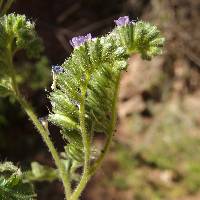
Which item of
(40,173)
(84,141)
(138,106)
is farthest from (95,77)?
(138,106)

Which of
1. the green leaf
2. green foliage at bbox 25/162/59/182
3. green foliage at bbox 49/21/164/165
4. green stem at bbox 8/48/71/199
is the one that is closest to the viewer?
green foliage at bbox 49/21/164/165

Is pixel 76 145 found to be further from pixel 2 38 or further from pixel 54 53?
pixel 54 53

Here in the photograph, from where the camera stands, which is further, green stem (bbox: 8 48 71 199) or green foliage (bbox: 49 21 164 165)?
green stem (bbox: 8 48 71 199)

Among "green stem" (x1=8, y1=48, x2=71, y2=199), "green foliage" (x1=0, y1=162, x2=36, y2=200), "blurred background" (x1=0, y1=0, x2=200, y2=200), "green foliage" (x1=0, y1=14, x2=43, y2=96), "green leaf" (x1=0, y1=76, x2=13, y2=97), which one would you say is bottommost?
"green foliage" (x1=0, y1=162, x2=36, y2=200)

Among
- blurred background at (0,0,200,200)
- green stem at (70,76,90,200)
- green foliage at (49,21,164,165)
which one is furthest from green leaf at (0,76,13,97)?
blurred background at (0,0,200,200)

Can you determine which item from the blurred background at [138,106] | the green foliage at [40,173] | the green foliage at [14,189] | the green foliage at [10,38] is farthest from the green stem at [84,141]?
the blurred background at [138,106]

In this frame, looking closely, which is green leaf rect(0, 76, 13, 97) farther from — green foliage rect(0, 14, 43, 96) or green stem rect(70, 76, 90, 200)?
green stem rect(70, 76, 90, 200)

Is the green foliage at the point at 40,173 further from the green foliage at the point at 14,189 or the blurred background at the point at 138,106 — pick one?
the blurred background at the point at 138,106
